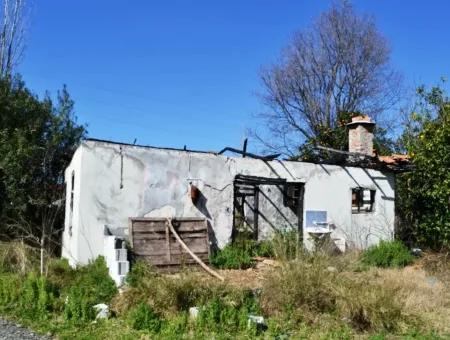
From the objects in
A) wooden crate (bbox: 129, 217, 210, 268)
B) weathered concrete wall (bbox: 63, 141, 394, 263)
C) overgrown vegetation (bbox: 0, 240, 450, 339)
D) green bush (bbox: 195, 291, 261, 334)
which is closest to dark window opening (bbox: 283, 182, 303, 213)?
weathered concrete wall (bbox: 63, 141, 394, 263)

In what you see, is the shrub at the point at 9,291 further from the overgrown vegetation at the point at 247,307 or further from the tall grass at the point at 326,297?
the tall grass at the point at 326,297

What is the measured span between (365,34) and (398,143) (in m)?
6.14

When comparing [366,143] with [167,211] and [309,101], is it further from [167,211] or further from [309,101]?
[309,101]

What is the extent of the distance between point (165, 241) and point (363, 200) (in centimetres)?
773

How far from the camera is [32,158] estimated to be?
13.8 metres

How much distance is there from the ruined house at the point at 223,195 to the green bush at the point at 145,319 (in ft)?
7.17

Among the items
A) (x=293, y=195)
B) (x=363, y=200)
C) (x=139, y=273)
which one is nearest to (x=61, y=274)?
(x=139, y=273)

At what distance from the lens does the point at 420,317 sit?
24.1 feet

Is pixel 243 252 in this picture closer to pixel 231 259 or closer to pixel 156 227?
pixel 231 259

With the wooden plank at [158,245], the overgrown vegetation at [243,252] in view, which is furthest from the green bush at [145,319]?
the wooden plank at [158,245]

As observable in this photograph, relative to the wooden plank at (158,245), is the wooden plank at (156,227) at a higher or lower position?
higher

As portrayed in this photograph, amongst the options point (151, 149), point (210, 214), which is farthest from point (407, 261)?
point (151, 149)

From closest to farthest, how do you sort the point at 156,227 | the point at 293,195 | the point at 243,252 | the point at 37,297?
1. the point at 37,297
2. the point at 156,227
3. the point at 243,252
4. the point at 293,195

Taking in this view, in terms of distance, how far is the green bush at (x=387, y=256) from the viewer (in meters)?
13.4
